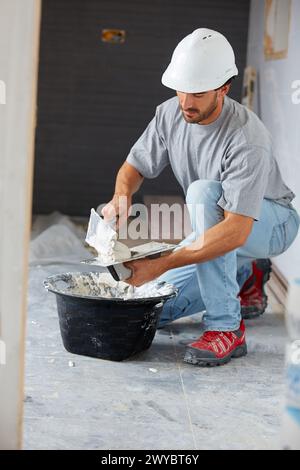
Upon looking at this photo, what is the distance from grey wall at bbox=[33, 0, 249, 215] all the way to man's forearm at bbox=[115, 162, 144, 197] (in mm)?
2893

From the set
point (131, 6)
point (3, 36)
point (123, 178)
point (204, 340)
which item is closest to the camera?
point (3, 36)

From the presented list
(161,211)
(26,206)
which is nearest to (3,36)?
(26,206)

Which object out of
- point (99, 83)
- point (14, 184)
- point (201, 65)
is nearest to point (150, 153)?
point (201, 65)

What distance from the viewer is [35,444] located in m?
2.37

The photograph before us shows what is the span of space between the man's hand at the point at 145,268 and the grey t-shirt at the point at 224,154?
34cm

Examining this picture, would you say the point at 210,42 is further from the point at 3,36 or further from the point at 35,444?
the point at 35,444

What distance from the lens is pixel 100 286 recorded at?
3.41 meters

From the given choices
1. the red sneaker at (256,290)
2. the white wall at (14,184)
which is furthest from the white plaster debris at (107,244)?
the red sneaker at (256,290)

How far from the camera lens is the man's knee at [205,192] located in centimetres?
Result: 319

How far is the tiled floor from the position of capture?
247cm

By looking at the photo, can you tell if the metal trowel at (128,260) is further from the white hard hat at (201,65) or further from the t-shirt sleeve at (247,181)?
the white hard hat at (201,65)

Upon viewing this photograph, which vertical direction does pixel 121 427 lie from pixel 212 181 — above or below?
below

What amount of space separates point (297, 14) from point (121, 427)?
2721mm

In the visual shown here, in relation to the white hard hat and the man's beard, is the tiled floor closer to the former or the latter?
the man's beard
